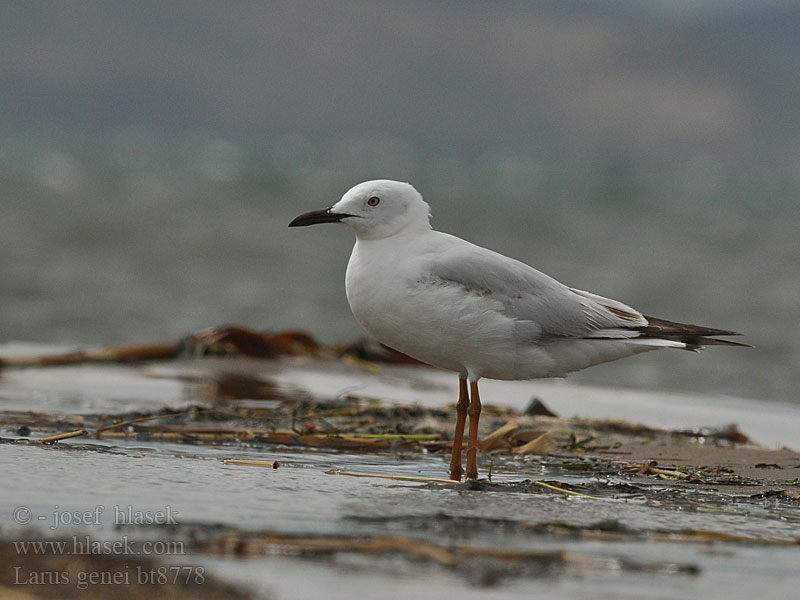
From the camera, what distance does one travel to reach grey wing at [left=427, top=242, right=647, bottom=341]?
14.6 feet

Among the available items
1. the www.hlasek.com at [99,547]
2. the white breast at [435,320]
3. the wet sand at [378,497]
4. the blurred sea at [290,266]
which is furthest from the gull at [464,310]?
the blurred sea at [290,266]

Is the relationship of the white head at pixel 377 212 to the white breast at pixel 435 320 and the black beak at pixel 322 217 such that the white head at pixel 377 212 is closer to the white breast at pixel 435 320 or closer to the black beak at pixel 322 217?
the black beak at pixel 322 217

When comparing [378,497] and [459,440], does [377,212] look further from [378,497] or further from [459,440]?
[378,497]

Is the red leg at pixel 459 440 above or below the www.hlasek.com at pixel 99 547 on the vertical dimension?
above

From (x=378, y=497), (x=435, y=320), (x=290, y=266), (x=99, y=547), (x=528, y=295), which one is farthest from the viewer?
(x=290, y=266)

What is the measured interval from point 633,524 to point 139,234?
1753 centimetres

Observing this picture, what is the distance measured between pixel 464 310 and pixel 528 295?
0.36m

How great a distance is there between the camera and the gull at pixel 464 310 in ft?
14.3

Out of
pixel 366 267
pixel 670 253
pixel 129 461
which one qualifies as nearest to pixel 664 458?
pixel 366 267

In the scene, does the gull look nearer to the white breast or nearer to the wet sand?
the white breast

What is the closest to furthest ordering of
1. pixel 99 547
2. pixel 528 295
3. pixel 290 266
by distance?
pixel 99 547, pixel 528 295, pixel 290 266

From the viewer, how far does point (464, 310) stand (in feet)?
14.3

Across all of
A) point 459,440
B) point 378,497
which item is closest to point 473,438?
point 459,440

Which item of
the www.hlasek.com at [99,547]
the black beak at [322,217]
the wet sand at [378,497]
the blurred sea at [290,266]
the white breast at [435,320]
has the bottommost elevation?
the www.hlasek.com at [99,547]
